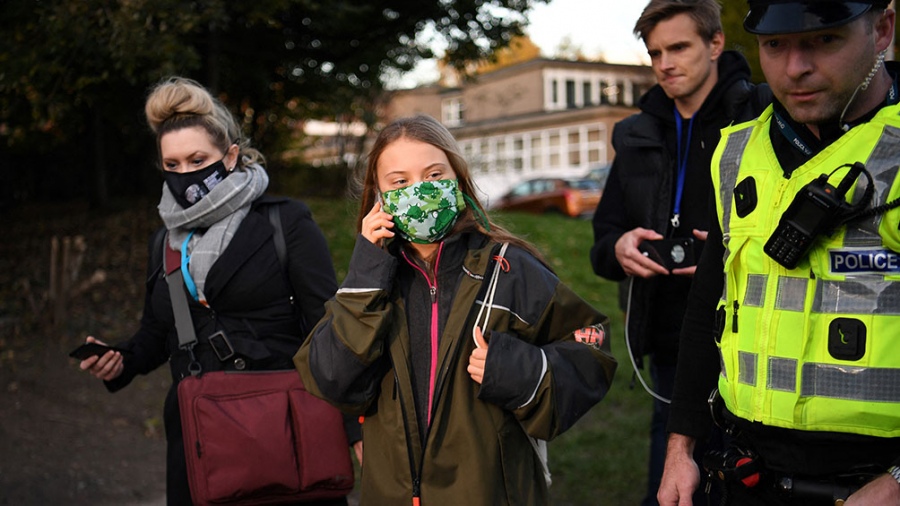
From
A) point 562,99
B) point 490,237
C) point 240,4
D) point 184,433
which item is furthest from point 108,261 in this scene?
point 562,99

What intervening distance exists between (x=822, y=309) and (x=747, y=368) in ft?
→ 0.81

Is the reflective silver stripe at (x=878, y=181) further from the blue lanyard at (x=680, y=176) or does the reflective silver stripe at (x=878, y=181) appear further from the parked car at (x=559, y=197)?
the parked car at (x=559, y=197)

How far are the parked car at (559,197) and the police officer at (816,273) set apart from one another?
20488 mm

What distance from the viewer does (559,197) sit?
23625 mm

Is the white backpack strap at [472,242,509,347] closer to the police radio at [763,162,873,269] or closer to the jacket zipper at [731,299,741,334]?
the jacket zipper at [731,299,741,334]

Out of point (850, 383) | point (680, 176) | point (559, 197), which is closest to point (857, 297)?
point (850, 383)

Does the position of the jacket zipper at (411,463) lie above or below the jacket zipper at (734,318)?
below

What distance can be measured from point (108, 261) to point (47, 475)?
183 inches

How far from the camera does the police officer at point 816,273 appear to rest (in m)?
Answer: 1.85

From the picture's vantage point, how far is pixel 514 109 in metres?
46.2

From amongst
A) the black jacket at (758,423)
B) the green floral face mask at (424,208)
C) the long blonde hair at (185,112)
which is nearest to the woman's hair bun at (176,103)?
the long blonde hair at (185,112)

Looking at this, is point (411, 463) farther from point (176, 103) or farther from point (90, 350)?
point (176, 103)

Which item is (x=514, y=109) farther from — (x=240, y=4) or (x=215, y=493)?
(x=215, y=493)

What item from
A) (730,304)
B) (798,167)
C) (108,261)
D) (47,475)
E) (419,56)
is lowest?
(47,475)
